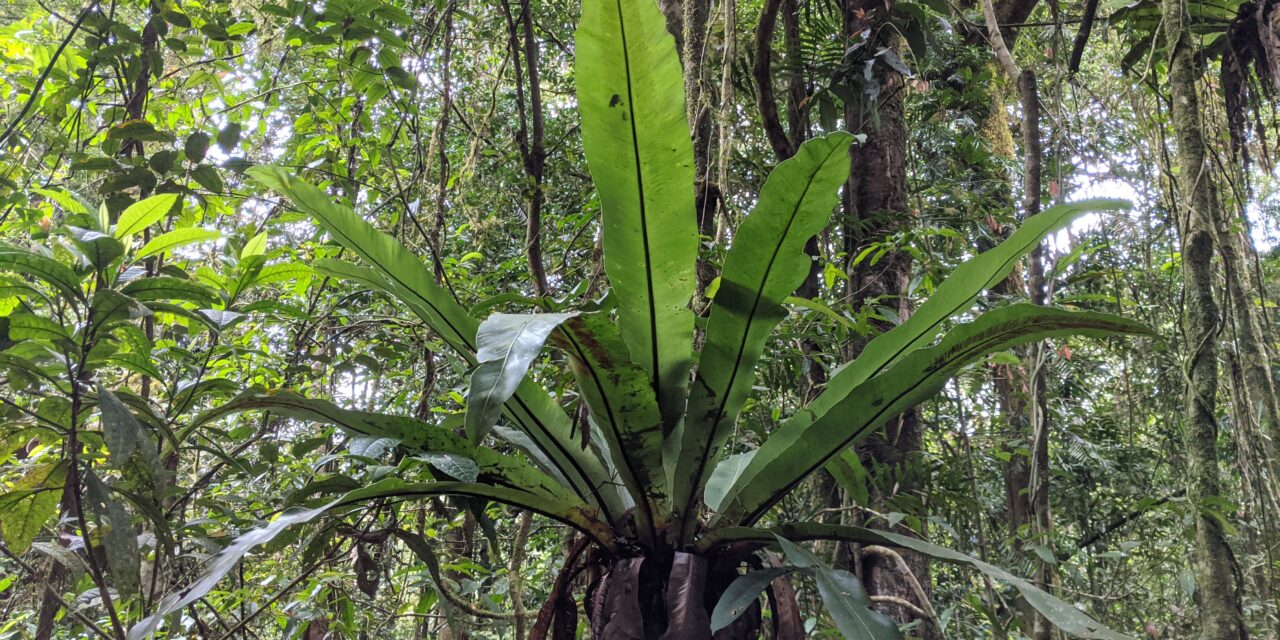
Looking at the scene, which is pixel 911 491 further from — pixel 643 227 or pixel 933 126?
pixel 933 126

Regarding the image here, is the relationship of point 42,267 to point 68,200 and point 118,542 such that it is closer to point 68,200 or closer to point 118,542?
point 68,200

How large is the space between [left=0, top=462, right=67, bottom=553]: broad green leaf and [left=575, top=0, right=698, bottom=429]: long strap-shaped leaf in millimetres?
994

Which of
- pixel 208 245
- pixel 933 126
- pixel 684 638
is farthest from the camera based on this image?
pixel 208 245

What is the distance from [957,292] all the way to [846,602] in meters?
0.45

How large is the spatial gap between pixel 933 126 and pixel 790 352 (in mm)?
1854

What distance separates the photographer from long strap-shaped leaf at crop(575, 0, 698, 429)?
0.93m

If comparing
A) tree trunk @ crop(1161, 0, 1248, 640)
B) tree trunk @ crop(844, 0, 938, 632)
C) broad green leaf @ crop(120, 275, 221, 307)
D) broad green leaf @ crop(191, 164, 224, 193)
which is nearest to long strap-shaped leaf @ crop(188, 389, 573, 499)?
broad green leaf @ crop(120, 275, 221, 307)

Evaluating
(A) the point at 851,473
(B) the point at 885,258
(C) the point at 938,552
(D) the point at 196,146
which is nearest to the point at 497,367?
(C) the point at 938,552

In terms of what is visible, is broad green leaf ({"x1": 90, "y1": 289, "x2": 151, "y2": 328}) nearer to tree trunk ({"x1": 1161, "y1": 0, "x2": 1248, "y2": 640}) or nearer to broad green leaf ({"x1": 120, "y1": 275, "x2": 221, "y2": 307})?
broad green leaf ({"x1": 120, "y1": 275, "x2": 221, "y2": 307})

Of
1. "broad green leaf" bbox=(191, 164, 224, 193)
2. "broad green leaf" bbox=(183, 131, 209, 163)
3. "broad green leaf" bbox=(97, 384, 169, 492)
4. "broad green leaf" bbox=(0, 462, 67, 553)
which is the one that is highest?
"broad green leaf" bbox=(183, 131, 209, 163)

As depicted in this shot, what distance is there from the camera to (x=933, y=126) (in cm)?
317

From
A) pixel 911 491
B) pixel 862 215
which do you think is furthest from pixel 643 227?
pixel 862 215

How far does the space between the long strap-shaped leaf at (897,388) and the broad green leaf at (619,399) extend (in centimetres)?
14

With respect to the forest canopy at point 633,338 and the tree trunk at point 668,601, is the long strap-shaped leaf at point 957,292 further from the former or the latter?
the tree trunk at point 668,601
